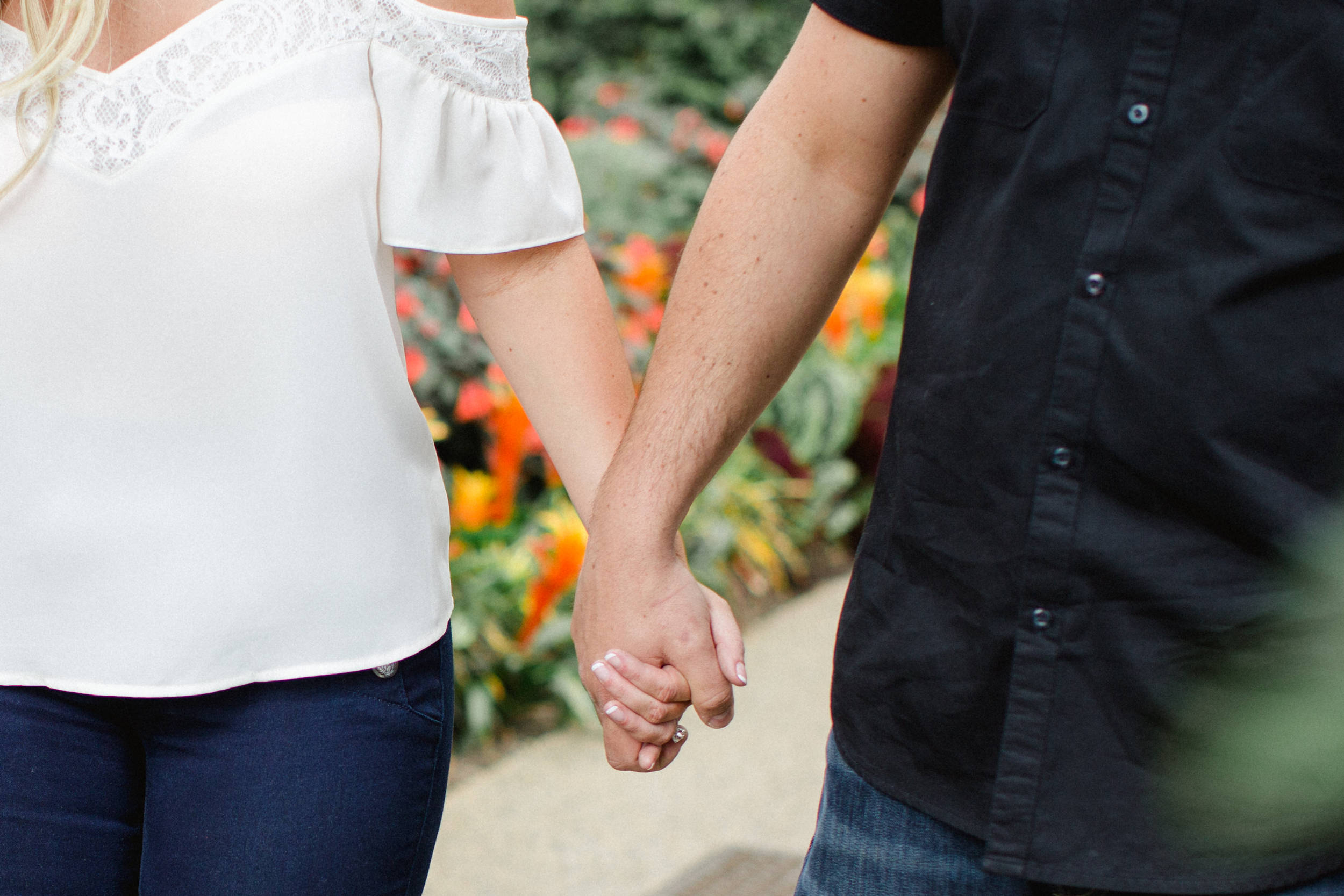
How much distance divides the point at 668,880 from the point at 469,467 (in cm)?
170

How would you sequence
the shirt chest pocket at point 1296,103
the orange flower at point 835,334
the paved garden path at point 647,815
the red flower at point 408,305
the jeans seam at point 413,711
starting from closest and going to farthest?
the shirt chest pocket at point 1296,103 → the jeans seam at point 413,711 → the paved garden path at point 647,815 → the red flower at point 408,305 → the orange flower at point 835,334

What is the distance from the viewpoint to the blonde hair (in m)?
1.18

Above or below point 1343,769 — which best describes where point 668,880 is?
below

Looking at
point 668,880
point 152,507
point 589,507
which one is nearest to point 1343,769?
point 589,507

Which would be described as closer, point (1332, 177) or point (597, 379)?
point (1332, 177)

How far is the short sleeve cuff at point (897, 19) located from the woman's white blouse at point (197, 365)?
51 cm

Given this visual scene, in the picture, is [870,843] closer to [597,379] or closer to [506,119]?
[597,379]

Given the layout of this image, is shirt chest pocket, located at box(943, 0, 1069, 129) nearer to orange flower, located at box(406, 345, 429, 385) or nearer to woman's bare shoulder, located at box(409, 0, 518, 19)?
woman's bare shoulder, located at box(409, 0, 518, 19)

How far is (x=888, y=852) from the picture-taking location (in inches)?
53.6

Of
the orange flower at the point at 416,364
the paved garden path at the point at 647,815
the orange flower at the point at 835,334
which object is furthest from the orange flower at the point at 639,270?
the paved garden path at the point at 647,815

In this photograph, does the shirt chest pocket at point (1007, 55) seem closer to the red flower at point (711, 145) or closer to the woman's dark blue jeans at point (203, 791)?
the woman's dark blue jeans at point (203, 791)

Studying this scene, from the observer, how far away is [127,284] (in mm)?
1203

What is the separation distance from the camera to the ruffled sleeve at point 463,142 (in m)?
1.33

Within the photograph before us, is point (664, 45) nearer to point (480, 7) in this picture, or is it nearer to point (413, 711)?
point (480, 7)
